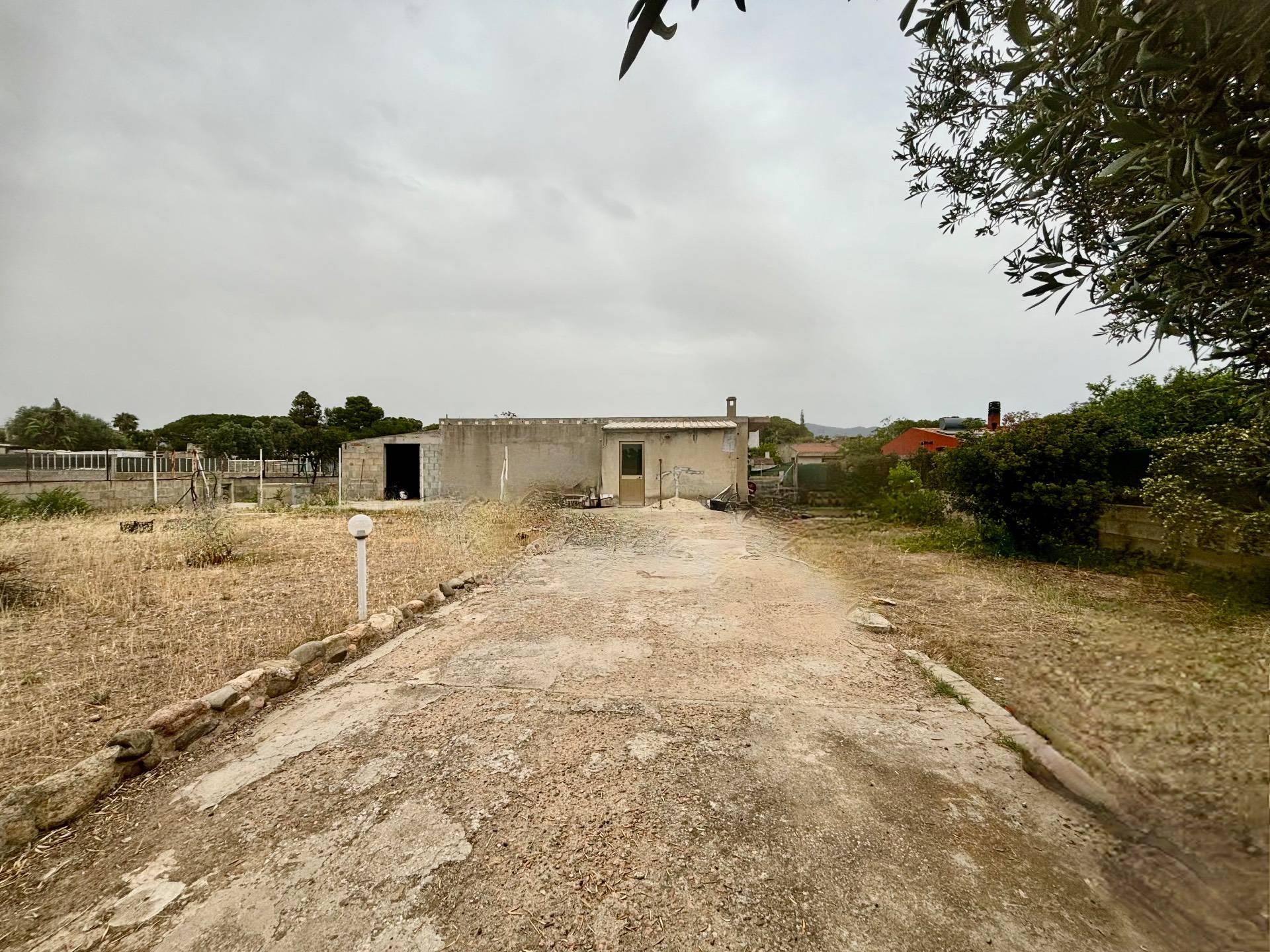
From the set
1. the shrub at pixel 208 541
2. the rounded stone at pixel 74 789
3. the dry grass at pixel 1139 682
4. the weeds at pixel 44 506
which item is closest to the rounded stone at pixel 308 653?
the rounded stone at pixel 74 789

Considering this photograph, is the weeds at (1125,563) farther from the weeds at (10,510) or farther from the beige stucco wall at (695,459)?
the weeds at (10,510)

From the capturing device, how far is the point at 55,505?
482 inches

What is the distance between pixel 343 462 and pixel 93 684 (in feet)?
55.8

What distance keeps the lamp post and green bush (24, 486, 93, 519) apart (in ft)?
38.7

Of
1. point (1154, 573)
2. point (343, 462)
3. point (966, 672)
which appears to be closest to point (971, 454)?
point (1154, 573)

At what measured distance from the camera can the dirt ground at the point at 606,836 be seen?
5.03 ft

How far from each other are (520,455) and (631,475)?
3650 millimetres

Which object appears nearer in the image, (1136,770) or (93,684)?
(1136,770)

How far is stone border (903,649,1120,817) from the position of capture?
81.4 inches

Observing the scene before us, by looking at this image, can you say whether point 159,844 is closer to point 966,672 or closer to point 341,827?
point 341,827

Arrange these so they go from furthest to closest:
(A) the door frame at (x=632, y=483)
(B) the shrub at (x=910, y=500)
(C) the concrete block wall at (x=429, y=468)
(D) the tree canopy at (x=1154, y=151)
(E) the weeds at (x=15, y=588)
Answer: (C) the concrete block wall at (x=429, y=468)
(A) the door frame at (x=632, y=483)
(B) the shrub at (x=910, y=500)
(E) the weeds at (x=15, y=588)
(D) the tree canopy at (x=1154, y=151)

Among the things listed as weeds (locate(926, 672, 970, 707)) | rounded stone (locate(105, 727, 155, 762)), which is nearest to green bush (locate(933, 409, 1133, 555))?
weeds (locate(926, 672, 970, 707))

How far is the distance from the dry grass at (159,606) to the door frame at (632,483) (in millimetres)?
5764

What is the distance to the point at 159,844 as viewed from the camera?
192 centimetres
